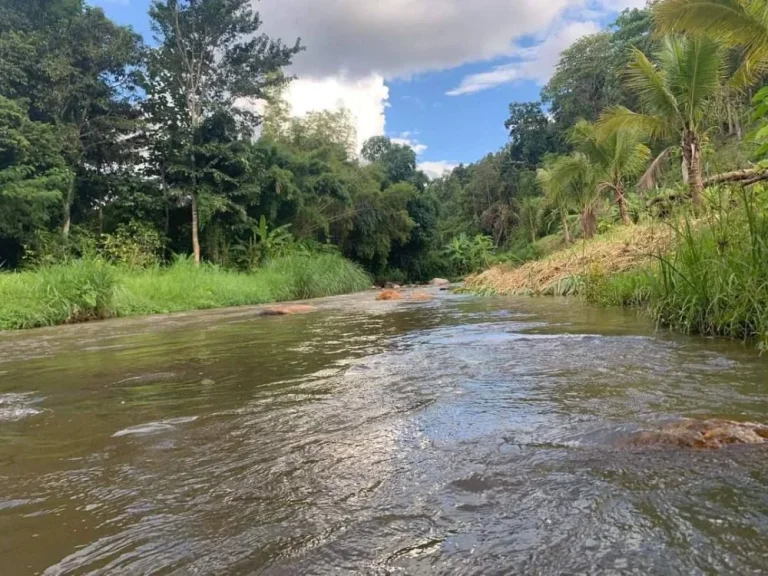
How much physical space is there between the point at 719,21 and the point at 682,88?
4923mm

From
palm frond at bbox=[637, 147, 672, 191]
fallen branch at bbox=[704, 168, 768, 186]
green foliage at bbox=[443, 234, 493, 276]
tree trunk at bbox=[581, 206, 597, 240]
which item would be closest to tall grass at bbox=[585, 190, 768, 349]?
fallen branch at bbox=[704, 168, 768, 186]

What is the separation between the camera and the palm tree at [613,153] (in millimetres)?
15268

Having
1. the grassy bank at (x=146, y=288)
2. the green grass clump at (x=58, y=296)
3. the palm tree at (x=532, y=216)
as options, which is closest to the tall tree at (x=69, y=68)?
the grassy bank at (x=146, y=288)

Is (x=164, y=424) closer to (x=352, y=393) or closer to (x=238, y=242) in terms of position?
(x=352, y=393)

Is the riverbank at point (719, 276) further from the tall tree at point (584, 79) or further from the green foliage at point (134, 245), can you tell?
the tall tree at point (584, 79)

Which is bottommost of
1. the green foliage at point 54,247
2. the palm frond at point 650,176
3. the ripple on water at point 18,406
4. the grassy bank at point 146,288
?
the ripple on water at point 18,406

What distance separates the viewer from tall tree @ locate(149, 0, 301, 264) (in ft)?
60.8

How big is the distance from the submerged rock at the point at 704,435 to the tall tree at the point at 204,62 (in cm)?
1734

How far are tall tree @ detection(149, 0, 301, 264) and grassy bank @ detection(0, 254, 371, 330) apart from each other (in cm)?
334

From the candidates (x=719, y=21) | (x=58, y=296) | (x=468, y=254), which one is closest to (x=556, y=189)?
(x=719, y=21)

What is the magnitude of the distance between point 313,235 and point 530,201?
11.8 meters

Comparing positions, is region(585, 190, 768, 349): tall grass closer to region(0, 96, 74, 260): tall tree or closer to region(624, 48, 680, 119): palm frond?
region(624, 48, 680, 119): palm frond

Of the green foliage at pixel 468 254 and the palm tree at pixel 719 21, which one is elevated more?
the palm tree at pixel 719 21

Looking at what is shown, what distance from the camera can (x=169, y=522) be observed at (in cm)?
156
